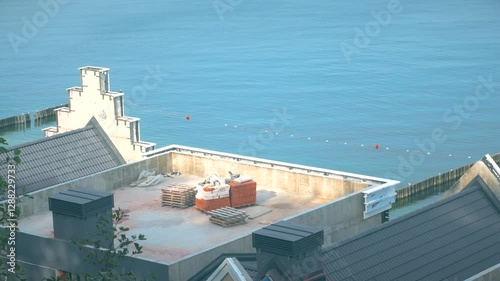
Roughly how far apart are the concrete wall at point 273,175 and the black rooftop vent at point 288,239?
16950 millimetres

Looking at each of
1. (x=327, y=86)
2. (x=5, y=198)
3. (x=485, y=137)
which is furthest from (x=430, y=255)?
(x=327, y=86)

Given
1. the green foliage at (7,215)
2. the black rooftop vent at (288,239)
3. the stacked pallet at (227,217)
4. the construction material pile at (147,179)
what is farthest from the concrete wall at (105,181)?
the black rooftop vent at (288,239)

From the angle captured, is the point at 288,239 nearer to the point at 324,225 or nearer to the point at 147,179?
the point at 324,225

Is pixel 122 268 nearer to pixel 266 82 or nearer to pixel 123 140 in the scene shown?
pixel 123 140

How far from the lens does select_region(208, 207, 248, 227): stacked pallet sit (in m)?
61.2

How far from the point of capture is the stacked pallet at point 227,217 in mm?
61197

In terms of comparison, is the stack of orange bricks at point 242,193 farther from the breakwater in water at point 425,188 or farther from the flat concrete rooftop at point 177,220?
the breakwater in water at point 425,188

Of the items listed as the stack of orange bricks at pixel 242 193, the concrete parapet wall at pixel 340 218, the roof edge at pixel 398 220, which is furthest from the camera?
the stack of orange bricks at pixel 242 193

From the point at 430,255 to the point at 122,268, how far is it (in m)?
15.7

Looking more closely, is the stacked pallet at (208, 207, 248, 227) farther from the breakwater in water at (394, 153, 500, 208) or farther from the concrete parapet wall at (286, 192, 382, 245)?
the breakwater in water at (394, 153, 500, 208)

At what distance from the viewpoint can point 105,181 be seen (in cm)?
6938

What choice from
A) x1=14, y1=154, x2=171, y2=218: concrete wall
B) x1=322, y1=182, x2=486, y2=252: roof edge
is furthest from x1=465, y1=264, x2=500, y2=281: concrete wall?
x1=14, y1=154, x2=171, y2=218: concrete wall

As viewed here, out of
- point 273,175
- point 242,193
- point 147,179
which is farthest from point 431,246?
point 147,179

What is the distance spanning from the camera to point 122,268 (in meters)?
53.1
